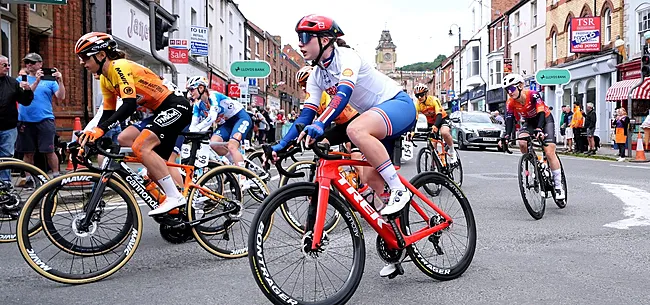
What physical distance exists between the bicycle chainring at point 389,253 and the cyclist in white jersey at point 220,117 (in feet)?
15.6

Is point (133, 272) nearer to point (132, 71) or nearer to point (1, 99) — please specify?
point (132, 71)

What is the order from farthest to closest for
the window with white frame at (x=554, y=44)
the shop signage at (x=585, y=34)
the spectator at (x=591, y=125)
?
1. the window with white frame at (x=554, y=44)
2. the shop signage at (x=585, y=34)
3. the spectator at (x=591, y=125)

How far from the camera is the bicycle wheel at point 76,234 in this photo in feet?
14.8

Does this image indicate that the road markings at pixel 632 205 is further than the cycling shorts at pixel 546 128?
No

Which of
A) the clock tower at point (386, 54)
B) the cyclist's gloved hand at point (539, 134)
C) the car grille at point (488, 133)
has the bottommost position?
the cyclist's gloved hand at point (539, 134)

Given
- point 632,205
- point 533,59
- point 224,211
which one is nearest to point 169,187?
point 224,211

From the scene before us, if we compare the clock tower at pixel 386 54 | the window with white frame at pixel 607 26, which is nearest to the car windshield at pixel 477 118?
the window with white frame at pixel 607 26

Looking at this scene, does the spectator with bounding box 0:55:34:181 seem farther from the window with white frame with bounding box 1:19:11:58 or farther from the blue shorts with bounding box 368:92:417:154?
the window with white frame with bounding box 1:19:11:58

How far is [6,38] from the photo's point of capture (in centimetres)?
1377

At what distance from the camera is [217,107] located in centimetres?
880

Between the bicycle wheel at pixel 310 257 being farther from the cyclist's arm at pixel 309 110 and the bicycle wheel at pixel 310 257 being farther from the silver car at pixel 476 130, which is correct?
the silver car at pixel 476 130

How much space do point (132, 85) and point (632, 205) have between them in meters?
6.76

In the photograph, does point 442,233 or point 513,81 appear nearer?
point 442,233

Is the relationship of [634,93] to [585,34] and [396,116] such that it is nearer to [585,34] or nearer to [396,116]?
[585,34]
